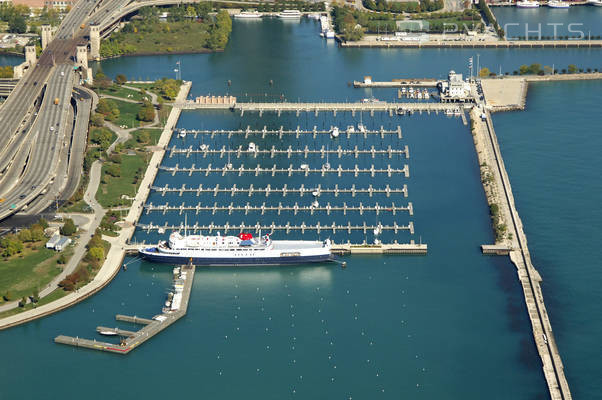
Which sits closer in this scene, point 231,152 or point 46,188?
point 46,188

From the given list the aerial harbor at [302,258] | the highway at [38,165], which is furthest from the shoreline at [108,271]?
the highway at [38,165]

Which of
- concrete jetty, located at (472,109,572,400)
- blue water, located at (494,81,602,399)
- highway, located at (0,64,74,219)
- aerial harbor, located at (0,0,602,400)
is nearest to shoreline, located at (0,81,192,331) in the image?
aerial harbor, located at (0,0,602,400)

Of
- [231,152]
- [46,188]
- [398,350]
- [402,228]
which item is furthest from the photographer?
[231,152]

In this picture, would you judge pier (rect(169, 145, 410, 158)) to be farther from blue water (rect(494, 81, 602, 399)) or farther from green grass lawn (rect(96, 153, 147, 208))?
blue water (rect(494, 81, 602, 399))

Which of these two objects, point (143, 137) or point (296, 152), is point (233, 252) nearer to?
point (296, 152)

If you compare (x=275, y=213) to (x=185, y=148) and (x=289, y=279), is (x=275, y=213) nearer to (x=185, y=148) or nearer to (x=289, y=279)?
(x=289, y=279)

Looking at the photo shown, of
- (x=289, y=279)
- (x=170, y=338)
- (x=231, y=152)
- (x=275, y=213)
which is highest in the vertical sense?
(x=231, y=152)

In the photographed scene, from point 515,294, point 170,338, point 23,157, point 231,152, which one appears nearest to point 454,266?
point 515,294

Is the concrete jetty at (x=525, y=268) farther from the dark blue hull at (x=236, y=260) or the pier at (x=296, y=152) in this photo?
the dark blue hull at (x=236, y=260)
